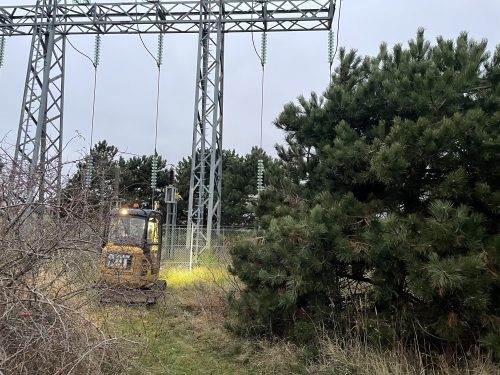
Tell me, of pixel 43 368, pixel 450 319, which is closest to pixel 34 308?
pixel 43 368

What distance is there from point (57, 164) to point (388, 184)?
3.45 metres

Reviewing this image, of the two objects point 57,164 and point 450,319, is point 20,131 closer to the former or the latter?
point 57,164

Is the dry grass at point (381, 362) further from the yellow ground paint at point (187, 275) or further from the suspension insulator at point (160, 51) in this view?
the suspension insulator at point (160, 51)

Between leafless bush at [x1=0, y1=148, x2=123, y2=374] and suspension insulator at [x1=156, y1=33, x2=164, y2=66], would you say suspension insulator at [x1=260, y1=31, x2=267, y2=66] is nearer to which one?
suspension insulator at [x1=156, y1=33, x2=164, y2=66]

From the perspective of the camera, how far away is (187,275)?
13883 millimetres

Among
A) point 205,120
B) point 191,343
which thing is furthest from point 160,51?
point 191,343

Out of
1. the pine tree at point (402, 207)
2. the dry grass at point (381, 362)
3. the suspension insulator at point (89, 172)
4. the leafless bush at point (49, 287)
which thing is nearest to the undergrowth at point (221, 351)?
the dry grass at point (381, 362)

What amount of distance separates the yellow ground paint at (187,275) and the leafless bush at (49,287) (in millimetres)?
6506

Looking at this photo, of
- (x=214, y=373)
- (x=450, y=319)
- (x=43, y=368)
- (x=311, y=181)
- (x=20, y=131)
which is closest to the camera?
(x=43, y=368)

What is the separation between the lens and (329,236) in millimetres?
4891

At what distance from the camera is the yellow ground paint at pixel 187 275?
1223 centimetres

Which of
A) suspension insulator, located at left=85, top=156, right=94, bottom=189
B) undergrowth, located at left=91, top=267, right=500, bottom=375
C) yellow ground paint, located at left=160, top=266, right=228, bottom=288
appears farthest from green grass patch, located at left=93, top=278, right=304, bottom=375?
yellow ground paint, located at left=160, top=266, right=228, bottom=288

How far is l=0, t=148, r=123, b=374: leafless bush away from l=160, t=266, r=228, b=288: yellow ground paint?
651 centimetres

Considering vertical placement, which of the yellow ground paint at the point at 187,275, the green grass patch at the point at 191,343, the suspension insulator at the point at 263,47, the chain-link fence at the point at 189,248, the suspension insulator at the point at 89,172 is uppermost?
the suspension insulator at the point at 263,47
